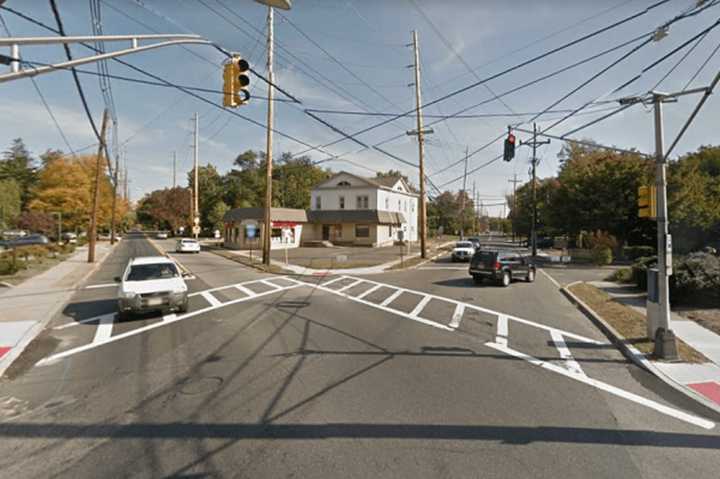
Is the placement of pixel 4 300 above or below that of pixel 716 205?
below

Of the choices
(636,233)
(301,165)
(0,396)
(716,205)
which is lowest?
(0,396)

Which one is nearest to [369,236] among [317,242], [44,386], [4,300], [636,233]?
[317,242]

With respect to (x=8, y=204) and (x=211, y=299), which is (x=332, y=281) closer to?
(x=211, y=299)

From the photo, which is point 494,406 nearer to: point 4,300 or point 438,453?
point 438,453

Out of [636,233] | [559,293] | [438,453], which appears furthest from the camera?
[636,233]

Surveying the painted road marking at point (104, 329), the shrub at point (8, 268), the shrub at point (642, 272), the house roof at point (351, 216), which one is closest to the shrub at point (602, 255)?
→ the shrub at point (642, 272)

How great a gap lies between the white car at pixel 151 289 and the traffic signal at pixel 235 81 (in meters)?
5.23

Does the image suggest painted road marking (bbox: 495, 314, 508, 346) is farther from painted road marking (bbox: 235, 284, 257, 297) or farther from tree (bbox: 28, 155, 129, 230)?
tree (bbox: 28, 155, 129, 230)

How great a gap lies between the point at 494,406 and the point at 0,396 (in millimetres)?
7311

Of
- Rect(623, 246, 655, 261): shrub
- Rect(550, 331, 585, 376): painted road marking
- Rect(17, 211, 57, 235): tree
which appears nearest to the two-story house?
Rect(623, 246, 655, 261): shrub

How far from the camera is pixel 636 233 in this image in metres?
31.4

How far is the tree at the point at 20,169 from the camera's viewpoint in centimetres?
6762

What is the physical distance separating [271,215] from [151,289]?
29.5 m

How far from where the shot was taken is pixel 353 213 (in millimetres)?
44375
